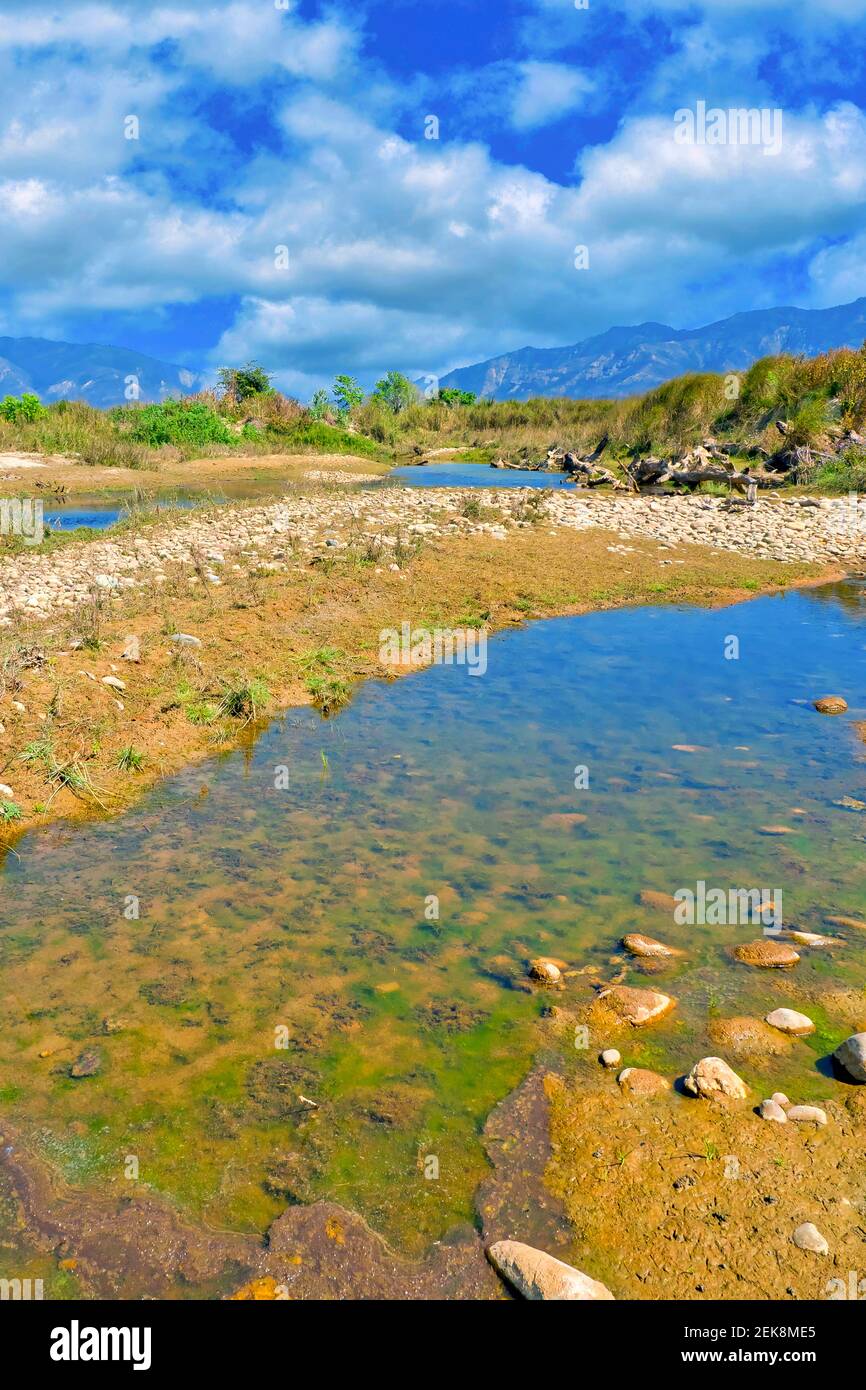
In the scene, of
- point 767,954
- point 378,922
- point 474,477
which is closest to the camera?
point 767,954

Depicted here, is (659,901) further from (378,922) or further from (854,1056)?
(378,922)

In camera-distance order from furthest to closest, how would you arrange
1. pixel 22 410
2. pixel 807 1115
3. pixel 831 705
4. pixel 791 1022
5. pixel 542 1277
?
pixel 22 410
pixel 831 705
pixel 791 1022
pixel 807 1115
pixel 542 1277

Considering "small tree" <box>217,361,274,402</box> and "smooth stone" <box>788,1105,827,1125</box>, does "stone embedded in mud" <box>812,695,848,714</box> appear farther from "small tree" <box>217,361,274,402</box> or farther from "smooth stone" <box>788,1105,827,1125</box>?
"small tree" <box>217,361,274,402</box>

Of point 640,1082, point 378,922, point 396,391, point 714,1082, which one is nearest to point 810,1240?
A: point 714,1082

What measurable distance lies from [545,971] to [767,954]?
1305mm

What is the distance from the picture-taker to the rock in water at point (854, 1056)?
141 inches

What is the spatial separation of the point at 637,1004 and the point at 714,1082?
0.64 metres

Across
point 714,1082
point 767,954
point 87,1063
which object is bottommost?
point 87,1063

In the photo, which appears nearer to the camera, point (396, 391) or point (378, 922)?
point (378, 922)

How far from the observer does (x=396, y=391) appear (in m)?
63.5

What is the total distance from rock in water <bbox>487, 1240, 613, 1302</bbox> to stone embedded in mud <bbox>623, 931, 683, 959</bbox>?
200 centimetres

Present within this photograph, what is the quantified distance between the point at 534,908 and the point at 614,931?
0.52m

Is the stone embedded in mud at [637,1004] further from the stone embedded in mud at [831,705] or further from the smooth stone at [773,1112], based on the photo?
the stone embedded in mud at [831,705]

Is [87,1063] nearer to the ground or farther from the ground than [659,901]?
nearer to the ground
